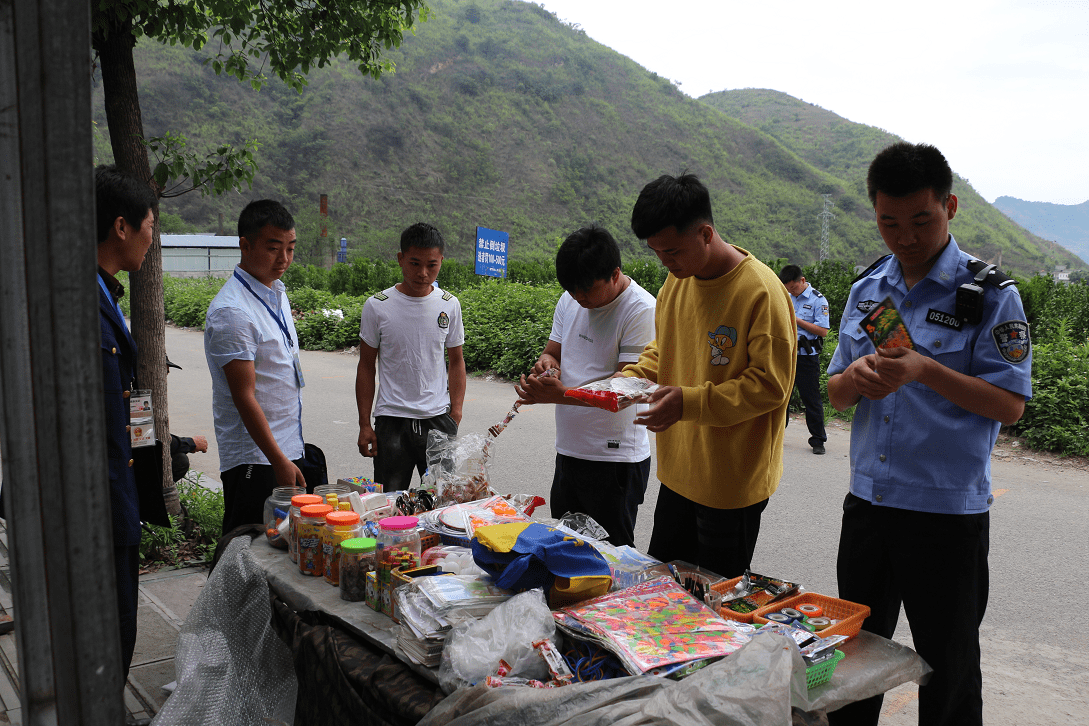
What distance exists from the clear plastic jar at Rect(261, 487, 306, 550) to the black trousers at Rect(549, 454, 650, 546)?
3.80ft

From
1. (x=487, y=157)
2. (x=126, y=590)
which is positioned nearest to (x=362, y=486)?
(x=126, y=590)

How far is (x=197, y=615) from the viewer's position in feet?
8.26

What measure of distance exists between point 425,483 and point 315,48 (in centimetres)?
338

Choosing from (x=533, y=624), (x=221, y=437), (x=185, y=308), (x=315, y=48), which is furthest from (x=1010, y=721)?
(x=185, y=308)

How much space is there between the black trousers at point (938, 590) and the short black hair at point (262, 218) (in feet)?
8.08

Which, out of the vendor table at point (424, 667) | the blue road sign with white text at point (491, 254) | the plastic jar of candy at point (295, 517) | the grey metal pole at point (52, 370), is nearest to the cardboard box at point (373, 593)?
the vendor table at point (424, 667)

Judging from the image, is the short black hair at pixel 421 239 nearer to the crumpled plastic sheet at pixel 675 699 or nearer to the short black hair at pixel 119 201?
the short black hair at pixel 119 201

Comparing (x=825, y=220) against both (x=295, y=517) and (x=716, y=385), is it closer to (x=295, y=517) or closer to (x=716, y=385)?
(x=716, y=385)

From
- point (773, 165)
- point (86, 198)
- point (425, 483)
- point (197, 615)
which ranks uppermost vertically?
point (773, 165)

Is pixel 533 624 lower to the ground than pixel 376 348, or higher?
lower

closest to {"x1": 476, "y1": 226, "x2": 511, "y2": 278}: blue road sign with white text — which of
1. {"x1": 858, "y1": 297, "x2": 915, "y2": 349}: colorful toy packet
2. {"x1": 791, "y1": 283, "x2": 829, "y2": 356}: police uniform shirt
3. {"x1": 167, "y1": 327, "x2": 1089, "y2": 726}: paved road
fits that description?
{"x1": 167, "y1": 327, "x2": 1089, "y2": 726}: paved road

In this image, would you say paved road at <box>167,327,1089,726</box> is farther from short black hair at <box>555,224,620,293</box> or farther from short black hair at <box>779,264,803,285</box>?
short black hair at <box>779,264,803,285</box>

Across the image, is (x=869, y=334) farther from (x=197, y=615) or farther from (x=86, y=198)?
(x=197, y=615)

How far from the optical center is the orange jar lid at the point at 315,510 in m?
2.33
